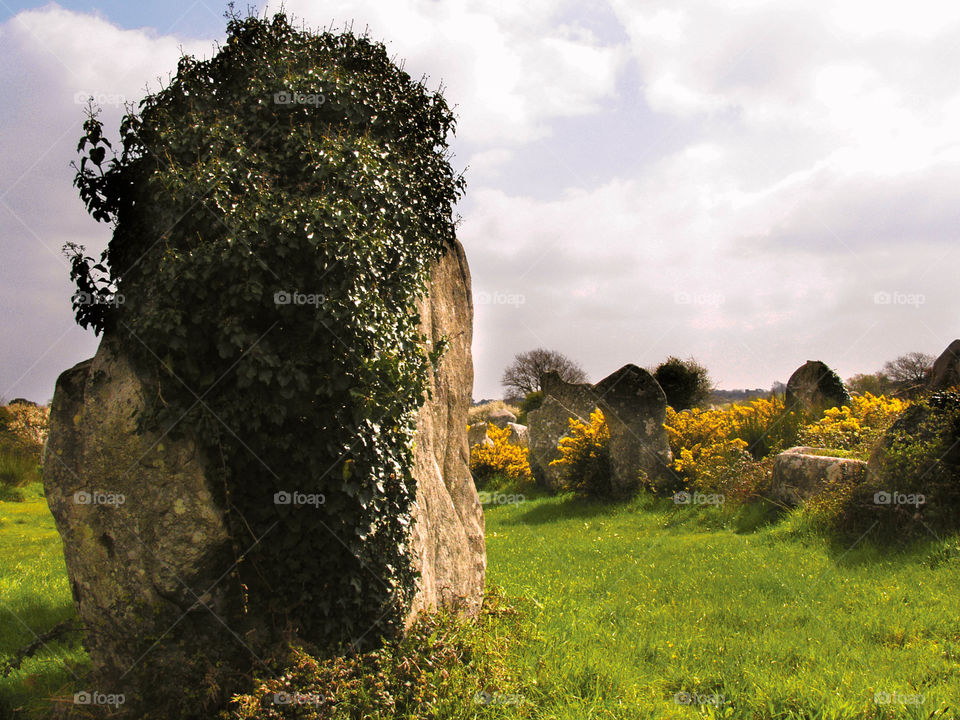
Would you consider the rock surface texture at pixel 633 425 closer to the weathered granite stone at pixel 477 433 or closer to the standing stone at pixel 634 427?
the standing stone at pixel 634 427

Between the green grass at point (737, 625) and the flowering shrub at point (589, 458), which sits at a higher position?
the flowering shrub at point (589, 458)

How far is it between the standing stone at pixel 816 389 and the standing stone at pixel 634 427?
17.2 ft

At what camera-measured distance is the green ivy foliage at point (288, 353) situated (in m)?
6.14

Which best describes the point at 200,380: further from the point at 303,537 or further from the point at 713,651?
the point at 713,651

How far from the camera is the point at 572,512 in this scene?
1534 cm

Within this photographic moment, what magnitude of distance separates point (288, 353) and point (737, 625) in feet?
18.1

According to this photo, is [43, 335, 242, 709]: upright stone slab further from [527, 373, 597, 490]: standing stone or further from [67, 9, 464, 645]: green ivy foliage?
[527, 373, 597, 490]: standing stone

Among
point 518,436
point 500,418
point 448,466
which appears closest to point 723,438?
point 518,436

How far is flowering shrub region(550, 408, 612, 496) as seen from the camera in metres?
16.0

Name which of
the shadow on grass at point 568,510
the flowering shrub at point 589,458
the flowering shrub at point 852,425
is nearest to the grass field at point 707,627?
the shadow on grass at point 568,510

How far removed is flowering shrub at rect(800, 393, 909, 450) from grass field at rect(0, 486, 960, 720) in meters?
3.78

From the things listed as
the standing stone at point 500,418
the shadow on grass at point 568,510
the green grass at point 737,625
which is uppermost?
the standing stone at point 500,418

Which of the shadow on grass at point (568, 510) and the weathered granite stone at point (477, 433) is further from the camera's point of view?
the weathered granite stone at point (477, 433)

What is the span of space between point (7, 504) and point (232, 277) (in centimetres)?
1580
